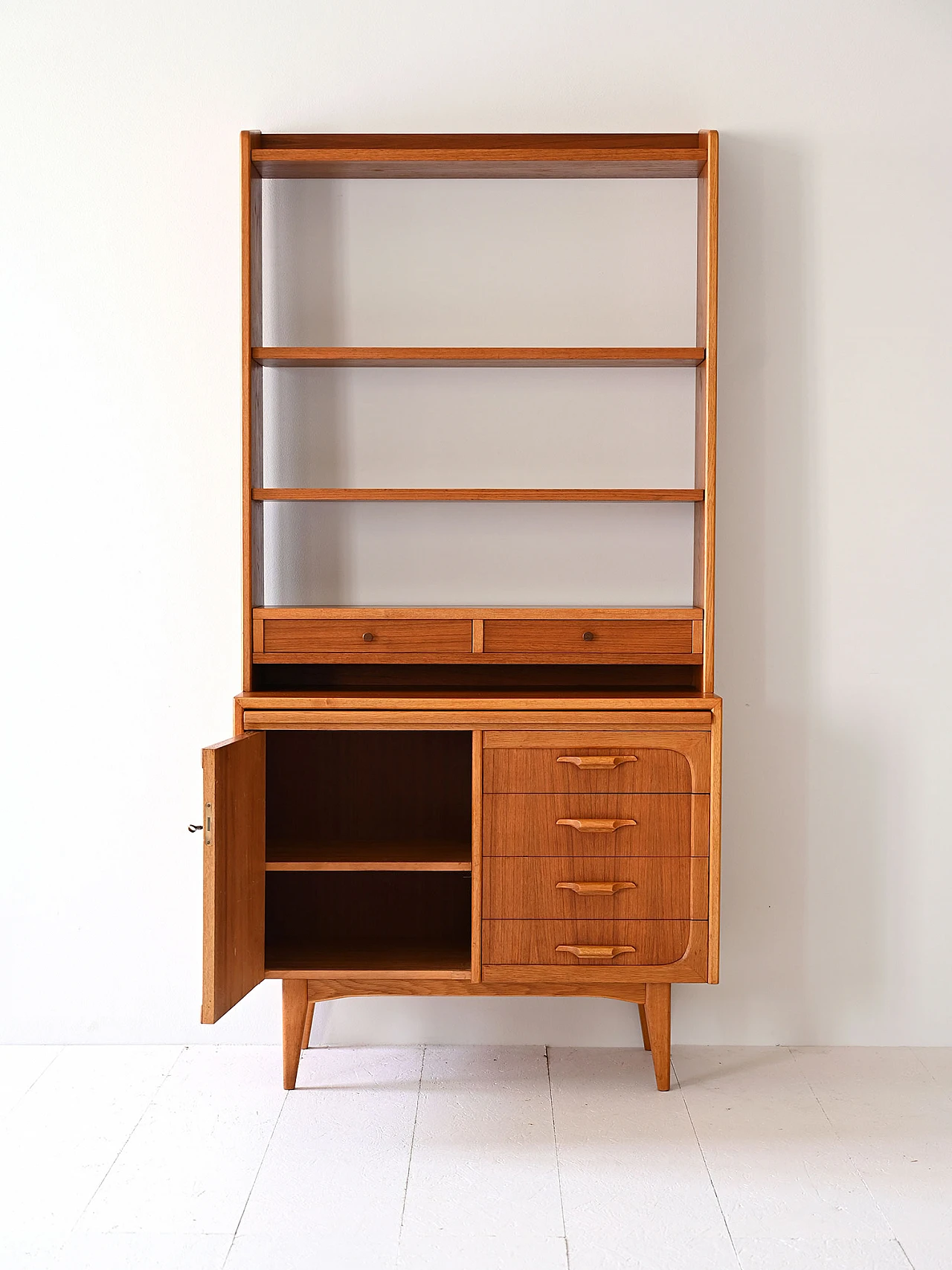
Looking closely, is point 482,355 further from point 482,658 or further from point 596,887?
point 596,887

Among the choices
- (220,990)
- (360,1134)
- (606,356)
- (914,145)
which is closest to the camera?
(220,990)

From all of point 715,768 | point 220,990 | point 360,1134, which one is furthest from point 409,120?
point 360,1134

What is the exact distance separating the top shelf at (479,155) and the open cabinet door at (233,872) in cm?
128

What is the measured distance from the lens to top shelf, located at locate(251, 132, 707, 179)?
2.37 m

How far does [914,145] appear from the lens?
254 centimetres

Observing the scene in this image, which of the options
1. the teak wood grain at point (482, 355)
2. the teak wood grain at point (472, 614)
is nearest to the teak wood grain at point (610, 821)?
the teak wood grain at point (472, 614)

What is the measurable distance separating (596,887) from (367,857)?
50cm

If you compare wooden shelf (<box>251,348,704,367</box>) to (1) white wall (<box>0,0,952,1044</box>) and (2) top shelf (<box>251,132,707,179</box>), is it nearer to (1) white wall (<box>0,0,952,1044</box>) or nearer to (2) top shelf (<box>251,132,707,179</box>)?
(1) white wall (<box>0,0,952,1044</box>)

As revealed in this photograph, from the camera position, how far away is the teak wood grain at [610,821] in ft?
7.41

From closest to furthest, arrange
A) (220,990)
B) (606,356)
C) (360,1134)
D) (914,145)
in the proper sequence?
(220,990), (360,1134), (606,356), (914,145)

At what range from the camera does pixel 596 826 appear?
224cm

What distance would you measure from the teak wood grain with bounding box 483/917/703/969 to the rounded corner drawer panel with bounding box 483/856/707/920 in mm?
17

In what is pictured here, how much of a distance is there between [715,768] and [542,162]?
1376mm

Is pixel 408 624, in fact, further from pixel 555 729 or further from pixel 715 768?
pixel 715 768
